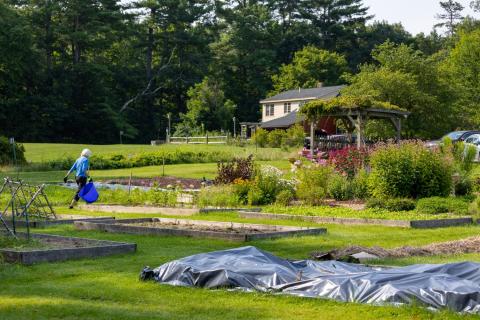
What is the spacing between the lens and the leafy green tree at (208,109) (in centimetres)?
7031

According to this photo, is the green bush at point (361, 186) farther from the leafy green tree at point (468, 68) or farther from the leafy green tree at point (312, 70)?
the leafy green tree at point (312, 70)

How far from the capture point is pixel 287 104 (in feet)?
239

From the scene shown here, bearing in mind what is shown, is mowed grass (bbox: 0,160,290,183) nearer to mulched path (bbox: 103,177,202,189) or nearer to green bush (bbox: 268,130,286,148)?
mulched path (bbox: 103,177,202,189)

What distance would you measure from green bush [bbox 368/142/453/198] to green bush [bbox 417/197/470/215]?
1538 millimetres

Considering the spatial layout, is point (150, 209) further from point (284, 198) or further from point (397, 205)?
point (397, 205)

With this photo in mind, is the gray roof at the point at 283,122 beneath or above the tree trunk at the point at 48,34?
beneath

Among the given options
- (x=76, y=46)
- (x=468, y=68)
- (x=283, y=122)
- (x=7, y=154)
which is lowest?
(x=7, y=154)

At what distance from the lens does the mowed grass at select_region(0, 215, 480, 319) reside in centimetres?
738

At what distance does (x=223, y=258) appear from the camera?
9.24 meters

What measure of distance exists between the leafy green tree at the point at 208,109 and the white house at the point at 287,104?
4.13m

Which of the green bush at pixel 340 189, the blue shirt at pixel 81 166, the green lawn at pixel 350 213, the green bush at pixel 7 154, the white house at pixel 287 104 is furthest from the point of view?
the white house at pixel 287 104

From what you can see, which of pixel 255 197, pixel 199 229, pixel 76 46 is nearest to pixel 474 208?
pixel 255 197

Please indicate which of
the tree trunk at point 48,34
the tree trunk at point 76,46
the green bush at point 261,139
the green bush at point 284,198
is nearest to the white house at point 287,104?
the green bush at point 261,139

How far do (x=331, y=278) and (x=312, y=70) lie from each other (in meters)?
73.2
